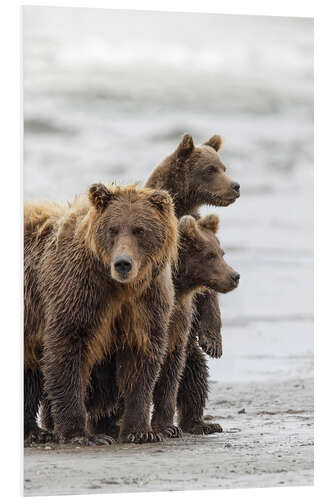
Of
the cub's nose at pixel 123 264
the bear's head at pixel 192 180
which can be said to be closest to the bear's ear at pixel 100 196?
the cub's nose at pixel 123 264

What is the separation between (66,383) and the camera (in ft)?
27.2

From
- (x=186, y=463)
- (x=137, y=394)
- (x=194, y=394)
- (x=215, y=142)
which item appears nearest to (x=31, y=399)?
(x=137, y=394)

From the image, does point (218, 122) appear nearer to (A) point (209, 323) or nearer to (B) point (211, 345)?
(A) point (209, 323)

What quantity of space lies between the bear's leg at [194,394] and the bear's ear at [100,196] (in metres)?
1.90

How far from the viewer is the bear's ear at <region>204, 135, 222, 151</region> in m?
9.93

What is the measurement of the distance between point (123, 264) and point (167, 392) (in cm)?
162

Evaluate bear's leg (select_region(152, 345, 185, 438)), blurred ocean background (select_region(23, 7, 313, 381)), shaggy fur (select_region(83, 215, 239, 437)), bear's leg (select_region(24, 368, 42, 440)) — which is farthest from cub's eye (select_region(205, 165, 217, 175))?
bear's leg (select_region(24, 368, 42, 440))

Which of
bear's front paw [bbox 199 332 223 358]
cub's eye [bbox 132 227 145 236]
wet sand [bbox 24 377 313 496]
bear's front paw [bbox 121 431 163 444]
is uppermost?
cub's eye [bbox 132 227 145 236]

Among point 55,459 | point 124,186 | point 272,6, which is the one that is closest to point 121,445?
point 55,459

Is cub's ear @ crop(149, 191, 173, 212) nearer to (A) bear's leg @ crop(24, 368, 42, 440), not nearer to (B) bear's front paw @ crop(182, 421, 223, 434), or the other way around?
(A) bear's leg @ crop(24, 368, 42, 440)

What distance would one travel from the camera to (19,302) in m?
8.39

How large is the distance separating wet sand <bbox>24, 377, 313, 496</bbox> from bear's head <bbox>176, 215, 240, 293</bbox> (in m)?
1.17

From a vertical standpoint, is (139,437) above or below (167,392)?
below
